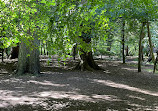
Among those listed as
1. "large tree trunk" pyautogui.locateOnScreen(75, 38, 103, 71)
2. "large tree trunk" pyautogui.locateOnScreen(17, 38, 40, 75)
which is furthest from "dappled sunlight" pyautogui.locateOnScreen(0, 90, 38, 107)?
"large tree trunk" pyautogui.locateOnScreen(75, 38, 103, 71)

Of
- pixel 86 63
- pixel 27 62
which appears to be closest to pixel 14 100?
pixel 27 62

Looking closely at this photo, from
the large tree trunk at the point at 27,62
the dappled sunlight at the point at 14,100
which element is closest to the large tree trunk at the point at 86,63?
the large tree trunk at the point at 27,62

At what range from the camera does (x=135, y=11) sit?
11773 mm

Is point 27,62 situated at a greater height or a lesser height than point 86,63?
greater

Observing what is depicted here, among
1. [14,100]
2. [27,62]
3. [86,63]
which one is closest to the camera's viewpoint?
[14,100]

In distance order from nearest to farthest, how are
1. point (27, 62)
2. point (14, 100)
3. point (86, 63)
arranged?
point (14, 100), point (27, 62), point (86, 63)

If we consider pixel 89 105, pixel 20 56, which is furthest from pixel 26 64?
pixel 89 105

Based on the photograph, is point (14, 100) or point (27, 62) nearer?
point (14, 100)

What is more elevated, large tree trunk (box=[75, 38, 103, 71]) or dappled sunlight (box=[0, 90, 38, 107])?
large tree trunk (box=[75, 38, 103, 71])

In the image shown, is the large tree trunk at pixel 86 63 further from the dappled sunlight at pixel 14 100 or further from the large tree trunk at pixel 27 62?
the dappled sunlight at pixel 14 100

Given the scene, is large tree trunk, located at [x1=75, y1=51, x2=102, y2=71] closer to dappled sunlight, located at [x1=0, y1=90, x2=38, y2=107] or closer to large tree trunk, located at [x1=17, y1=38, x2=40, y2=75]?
large tree trunk, located at [x1=17, y1=38, x2=40, y2=75]

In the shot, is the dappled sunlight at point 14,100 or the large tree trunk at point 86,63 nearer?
the dappled sunlight at point 14,100

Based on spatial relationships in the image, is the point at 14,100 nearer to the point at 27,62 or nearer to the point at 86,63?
the point at 27,62

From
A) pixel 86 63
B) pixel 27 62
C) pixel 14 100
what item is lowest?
pixel 14 100
